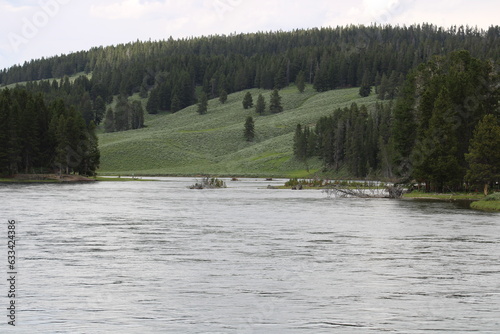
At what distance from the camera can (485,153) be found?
72875mm

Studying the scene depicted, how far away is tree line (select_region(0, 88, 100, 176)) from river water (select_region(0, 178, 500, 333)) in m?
75.1

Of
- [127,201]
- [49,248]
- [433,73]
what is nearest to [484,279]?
[49,248]

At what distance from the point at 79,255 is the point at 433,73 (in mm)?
74098

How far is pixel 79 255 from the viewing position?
31609 millimetres

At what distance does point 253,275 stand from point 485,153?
174 ft

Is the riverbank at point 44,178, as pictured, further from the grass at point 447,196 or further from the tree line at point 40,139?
the grass at point 447,196

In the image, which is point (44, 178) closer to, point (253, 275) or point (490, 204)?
point (490, 204)

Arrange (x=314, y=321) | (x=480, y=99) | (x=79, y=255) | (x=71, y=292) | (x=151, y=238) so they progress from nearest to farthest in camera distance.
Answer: (x=314, y=321) → (x=71, y=292) → (x=79, y=255) → (x=151, y=238) → (x=480, y=99)

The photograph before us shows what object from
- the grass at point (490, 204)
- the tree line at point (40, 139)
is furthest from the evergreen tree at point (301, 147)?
the grass at point (490, 204)

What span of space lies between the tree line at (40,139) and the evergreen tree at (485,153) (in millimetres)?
77968

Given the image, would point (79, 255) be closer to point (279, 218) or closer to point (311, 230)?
point (311, 230)

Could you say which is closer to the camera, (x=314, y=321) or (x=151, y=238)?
(x=314, y=321)

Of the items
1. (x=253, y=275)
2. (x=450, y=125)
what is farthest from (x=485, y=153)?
(x=253, y=275)

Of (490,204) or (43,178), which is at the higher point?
(43,178)
